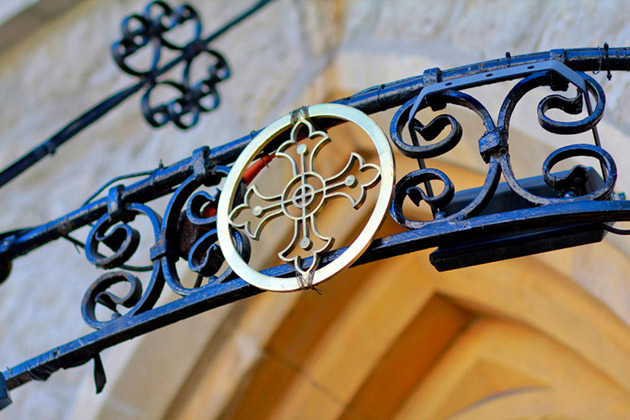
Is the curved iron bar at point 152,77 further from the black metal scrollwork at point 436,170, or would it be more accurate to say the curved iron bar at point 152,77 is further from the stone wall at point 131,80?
the black metal scrollwork at point 436,170

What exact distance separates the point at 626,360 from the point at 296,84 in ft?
3.01

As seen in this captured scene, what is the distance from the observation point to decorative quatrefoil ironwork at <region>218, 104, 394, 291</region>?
95 cm

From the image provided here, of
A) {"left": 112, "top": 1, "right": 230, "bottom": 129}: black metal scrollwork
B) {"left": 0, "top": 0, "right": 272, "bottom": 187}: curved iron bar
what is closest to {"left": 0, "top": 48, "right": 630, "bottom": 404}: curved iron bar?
{"left": 0, "top": 0, "right": 272, "bottom": 187}: curved iron bar

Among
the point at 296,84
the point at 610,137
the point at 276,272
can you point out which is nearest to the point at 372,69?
the point at 296,84

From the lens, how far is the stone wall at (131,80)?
1.63 metres

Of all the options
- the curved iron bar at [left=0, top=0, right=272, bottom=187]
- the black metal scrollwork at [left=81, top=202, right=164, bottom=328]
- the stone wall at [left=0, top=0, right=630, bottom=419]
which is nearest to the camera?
the black metal scrollwork at [left=81, top=202, right=164, bottom=328]

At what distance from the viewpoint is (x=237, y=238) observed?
1.04m

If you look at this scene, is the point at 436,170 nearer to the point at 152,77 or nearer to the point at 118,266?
the point at 118,266

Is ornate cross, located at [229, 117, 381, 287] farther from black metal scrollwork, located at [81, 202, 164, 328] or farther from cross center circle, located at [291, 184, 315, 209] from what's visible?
black metal scrollwork, located at [81, 202, 164, 328]

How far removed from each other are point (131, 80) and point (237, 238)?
146cm

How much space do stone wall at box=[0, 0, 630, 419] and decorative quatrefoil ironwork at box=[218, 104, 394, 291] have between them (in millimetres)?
565

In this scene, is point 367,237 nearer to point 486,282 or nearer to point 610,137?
point 610,137

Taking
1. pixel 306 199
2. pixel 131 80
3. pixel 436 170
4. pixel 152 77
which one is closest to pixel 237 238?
pixel 306 199

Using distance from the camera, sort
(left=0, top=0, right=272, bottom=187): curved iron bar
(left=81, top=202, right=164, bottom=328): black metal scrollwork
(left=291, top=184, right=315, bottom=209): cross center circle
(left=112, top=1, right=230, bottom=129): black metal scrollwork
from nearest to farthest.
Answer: (left=291, top=184, right=315, bottom=209): cross center circle → (left=81, top=202, right=164, bottom=328): black metal scrollwork → (left=0, top=0, right=272, bottom=187): curved iron bar → (left=112, top=1, right=230, bottom=129): black metal scrollwork
